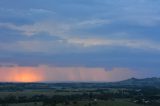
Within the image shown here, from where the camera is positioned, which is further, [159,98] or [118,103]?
[159,98]

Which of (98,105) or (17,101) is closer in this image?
(98,105)

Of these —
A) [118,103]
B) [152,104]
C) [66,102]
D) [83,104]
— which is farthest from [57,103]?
[152,104]

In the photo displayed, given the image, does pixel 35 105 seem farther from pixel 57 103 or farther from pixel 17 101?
pixel 17 101

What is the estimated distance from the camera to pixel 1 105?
488 ft

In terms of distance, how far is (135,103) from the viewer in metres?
156

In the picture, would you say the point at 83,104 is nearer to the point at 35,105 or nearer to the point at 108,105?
the point at 108,105

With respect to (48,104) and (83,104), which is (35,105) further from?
(83,104)

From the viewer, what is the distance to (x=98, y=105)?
470ft

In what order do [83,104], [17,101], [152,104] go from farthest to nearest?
[17,101] → [152,104] → [83,104]

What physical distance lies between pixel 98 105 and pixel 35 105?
78.1 ft

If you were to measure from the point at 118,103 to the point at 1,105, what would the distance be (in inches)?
1785

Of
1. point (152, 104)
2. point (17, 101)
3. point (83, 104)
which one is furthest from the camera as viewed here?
point (17, 101)

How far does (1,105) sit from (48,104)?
725 inches

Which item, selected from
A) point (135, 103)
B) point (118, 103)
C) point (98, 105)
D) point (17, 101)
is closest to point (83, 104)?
point (98, 105)
